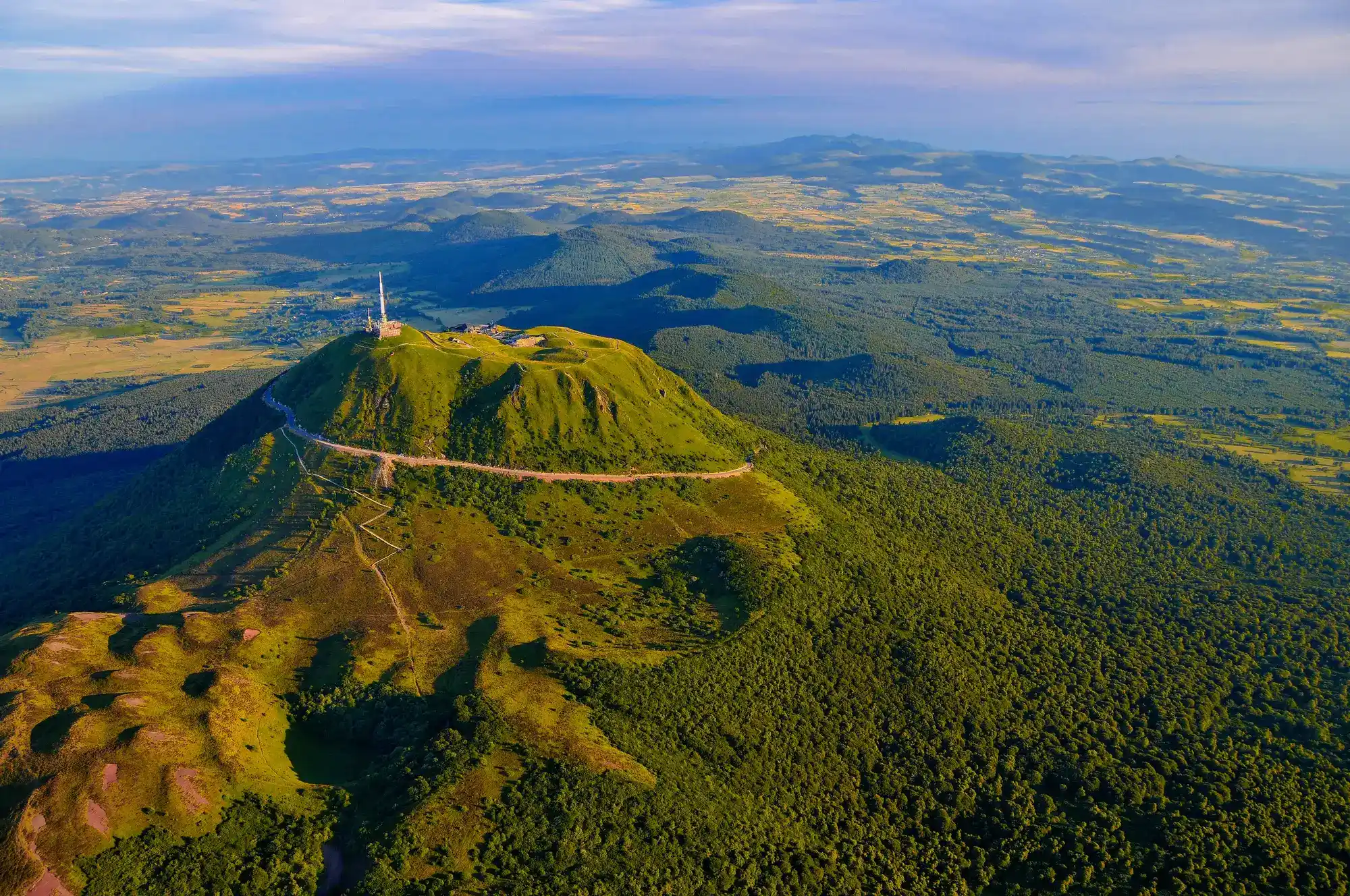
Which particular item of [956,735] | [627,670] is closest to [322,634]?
[627,670]

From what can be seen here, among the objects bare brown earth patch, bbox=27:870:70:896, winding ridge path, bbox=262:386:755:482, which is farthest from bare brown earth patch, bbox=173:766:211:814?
winding ridge path, bbox=262:386:755:482

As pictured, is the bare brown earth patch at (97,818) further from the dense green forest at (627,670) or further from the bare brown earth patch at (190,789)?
the bare brown earth patch at (190,789)

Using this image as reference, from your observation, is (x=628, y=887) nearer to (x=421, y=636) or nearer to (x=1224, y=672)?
(x=421, y=636)

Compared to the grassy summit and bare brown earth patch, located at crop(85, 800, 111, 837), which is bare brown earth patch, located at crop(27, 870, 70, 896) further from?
the grassy summit

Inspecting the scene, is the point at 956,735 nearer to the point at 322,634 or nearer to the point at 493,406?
the point at 322,634

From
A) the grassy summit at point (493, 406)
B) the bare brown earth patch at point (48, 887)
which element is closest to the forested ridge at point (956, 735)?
the bare brown earth patch at point (48, 887)

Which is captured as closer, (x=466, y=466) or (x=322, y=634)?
(x=322, y=634)
